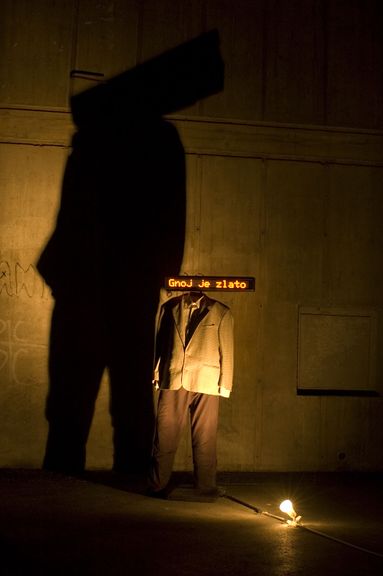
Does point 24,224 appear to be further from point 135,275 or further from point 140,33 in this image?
point 140,33

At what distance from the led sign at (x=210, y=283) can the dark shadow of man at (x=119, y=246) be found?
71cm

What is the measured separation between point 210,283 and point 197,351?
103 cm

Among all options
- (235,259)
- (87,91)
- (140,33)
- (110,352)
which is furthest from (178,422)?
(140,33)

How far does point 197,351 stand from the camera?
6.57 metres

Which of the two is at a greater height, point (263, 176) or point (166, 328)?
point (263, 176)

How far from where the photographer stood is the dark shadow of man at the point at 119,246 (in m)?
7.88

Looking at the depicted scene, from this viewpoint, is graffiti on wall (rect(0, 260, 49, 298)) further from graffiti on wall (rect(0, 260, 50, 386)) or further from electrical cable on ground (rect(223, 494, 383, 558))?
electrical cable on ground (rect(223, 494, 383, 558))

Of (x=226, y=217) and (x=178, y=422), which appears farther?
(x=226, y=217)

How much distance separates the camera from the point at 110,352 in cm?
795

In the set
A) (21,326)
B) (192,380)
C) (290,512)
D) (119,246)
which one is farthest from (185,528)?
(119,246)

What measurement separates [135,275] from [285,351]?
205cm

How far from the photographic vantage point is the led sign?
7.31 metres

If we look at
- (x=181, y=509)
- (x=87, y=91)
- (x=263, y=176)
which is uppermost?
(x=87, y=91)

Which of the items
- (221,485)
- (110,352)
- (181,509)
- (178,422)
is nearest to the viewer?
(181,509)
